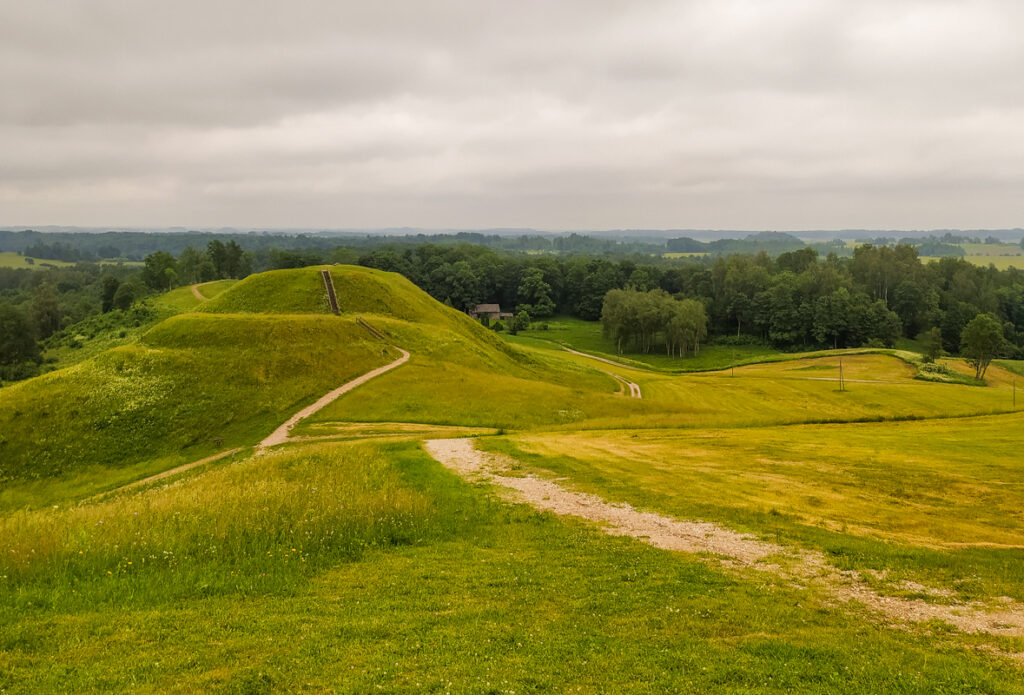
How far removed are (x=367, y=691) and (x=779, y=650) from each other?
7.47m

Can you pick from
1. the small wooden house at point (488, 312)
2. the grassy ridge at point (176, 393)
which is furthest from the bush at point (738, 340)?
the grassy ridge at point (176, 393)

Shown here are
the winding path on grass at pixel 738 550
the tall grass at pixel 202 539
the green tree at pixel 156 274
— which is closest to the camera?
the winding path on grass at pixel 738 550

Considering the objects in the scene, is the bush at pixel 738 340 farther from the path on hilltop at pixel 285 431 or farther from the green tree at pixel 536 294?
the path on hilltop at pixel 285 431

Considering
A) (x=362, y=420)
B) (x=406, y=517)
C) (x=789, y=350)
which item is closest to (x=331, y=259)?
(x=789, y=350)

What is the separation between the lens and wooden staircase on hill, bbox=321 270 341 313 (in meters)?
65.6

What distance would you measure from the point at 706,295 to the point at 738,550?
149 meters

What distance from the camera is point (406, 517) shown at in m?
18.2

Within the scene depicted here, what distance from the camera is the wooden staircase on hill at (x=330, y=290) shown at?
65.6 m

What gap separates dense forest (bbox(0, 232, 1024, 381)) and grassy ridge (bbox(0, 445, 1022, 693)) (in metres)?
90.5

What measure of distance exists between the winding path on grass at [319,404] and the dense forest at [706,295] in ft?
219

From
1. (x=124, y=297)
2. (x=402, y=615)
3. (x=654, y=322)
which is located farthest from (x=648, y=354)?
(x=402, y=615)

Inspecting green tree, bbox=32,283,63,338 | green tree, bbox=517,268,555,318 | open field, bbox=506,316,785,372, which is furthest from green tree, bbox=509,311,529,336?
green tree, bbox=32,283,63,338

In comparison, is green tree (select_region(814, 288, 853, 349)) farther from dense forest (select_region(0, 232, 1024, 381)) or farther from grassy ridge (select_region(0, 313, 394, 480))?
grassy ridge (select_region(0, 313, 394, 480))

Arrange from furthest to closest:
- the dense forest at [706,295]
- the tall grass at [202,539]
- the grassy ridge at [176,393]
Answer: the dense forest at [706,295] → the grassy ridge at [176,393] → the tall grass at [202,539]
